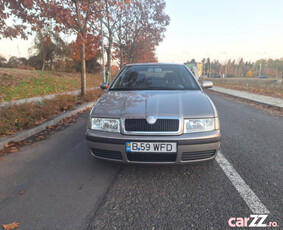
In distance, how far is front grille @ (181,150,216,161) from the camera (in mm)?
2303

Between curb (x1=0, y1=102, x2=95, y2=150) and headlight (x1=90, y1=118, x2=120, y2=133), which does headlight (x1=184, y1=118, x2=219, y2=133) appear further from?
curb (x1=0, y1=102, x2=95, y2=150)

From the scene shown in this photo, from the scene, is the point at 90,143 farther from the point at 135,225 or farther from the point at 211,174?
the point at 211,174

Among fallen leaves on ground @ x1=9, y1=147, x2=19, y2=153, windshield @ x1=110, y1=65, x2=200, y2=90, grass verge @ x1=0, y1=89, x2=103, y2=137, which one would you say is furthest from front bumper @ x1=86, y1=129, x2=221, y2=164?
grass verge @ x1=0, y1=89, x2=103, y2=137

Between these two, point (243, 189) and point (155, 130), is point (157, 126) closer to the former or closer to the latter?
point (155, 130)

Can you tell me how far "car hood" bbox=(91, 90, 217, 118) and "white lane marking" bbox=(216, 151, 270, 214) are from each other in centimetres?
84

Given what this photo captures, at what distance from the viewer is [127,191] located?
2.26 m

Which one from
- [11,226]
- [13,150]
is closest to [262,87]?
[13,150]

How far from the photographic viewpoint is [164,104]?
99.4 inches

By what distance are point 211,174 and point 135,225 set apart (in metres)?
1.32

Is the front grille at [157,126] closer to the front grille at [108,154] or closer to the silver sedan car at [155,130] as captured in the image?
the silver sedan car at [155,130]
